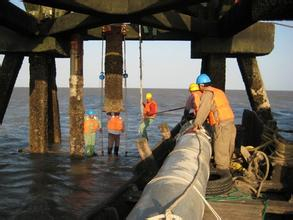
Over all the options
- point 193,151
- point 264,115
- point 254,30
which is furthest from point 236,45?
point 193,151

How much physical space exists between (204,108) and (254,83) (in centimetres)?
559

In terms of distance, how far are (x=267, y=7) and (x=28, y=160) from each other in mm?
9830

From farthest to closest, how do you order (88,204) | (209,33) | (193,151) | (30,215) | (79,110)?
(79,110) < (209,33) < (88,204) < (30,215) < (193,151)

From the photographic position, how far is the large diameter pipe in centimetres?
347

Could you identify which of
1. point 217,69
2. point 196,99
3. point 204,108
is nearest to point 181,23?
point 217,69

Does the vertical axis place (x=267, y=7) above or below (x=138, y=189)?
above

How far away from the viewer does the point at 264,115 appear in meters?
11.6

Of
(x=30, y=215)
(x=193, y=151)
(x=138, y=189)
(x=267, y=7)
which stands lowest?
(x=30, y=215)

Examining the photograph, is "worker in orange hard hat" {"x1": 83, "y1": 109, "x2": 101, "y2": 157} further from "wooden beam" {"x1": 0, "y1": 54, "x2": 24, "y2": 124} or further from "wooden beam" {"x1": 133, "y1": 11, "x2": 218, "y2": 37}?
"wooden beam" {"x1": 133, "y1": 11, "x2": 218, "y2": 37}

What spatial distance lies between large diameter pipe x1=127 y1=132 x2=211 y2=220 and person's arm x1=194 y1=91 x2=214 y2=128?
155cm

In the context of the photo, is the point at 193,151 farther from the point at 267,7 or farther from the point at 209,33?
the point at 209,33

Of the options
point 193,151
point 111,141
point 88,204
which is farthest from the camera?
point 111,141

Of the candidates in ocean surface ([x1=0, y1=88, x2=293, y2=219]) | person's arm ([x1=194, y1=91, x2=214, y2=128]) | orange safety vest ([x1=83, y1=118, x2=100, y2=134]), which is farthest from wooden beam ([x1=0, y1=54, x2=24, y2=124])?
person's arm ([x1=194, y1=91, x2=214, y2=128])

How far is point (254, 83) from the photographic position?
39.8 feet
